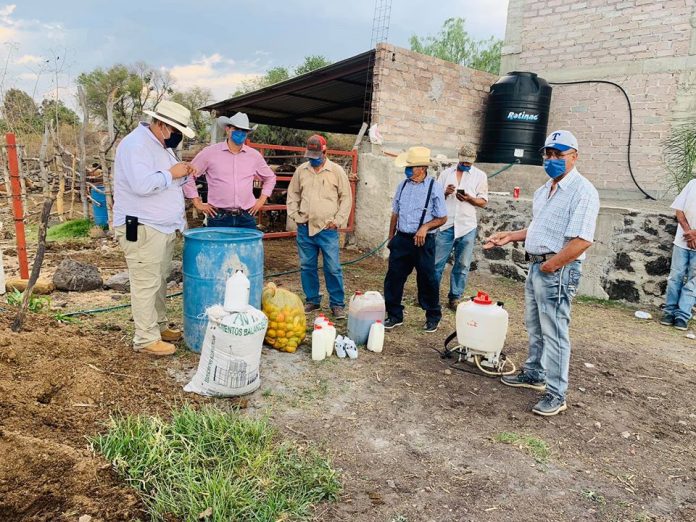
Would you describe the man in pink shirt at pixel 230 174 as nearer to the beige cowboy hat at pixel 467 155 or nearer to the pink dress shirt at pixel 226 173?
the pink dress shirt at pixel 226 173

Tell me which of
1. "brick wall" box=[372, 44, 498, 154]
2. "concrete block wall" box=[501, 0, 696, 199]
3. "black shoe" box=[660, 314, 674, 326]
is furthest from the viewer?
"concrete block wall" box=[501, 0, 696, 199]

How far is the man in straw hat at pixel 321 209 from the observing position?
5133 mm

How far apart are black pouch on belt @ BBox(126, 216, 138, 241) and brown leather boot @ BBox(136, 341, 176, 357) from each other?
0.90 m

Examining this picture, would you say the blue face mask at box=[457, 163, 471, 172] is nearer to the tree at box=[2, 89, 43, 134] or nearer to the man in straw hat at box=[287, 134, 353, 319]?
the man in straw hat at box=[287, 134, 353, 319]

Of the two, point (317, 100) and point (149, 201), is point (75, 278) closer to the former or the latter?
point (149, 201)

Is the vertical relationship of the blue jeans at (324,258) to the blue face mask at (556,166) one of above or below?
below

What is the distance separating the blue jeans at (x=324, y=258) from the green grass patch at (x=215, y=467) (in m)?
2.53

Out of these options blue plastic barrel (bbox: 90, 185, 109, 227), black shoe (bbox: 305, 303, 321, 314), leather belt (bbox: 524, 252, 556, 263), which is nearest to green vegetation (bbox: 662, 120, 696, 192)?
leather belt (bbox: 524, 252, 556, 263)

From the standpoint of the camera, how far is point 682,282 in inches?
232

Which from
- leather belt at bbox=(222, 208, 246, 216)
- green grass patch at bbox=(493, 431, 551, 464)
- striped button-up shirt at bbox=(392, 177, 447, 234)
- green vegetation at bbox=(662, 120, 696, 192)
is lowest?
green grass patch at bbox=(493, 431, 551, 464)

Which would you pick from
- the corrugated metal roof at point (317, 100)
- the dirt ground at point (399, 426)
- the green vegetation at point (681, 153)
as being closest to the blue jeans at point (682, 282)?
the dirt ground at point (399, 426)

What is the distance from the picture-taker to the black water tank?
9.18 metres

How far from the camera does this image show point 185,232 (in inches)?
159

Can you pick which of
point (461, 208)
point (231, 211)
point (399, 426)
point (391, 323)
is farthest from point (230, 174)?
point (399, 426)
